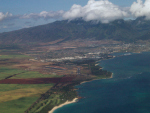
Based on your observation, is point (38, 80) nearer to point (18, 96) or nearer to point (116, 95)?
point (18, 96)

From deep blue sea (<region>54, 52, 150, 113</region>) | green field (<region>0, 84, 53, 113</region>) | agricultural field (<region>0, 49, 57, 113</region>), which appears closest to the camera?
deep blue sea (<region>54, 52, 150, 113</region>)

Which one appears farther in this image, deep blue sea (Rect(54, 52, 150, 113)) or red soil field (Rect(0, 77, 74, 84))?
red soil field (Rect(0, 77, 74, 84))

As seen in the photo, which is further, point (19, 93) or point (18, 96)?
point (19, 93)

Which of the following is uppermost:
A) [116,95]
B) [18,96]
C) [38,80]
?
[38,80]

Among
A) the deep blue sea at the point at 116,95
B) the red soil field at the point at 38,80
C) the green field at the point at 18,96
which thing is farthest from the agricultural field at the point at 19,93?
the deep blue sea at the point at 116,95

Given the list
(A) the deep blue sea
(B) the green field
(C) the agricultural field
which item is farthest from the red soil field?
(A) the deep blue sea

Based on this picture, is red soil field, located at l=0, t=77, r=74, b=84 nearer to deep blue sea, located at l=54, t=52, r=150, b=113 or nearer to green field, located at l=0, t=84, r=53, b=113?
green field, located at l=0, t=84, r=53, b=113

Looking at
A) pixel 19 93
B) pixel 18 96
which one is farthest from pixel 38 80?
pixel 18 96

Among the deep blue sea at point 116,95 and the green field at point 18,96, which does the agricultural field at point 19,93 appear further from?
the deep blue sea at point 116,95

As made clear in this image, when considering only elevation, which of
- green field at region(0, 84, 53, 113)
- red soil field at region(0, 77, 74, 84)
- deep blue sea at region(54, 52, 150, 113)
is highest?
red soil field at region(0, 77, 74, 84)
